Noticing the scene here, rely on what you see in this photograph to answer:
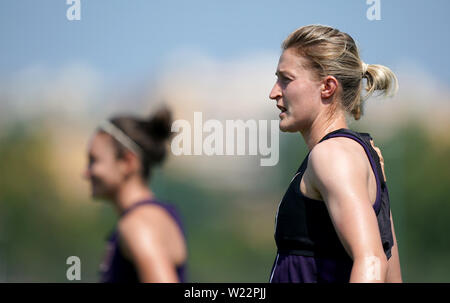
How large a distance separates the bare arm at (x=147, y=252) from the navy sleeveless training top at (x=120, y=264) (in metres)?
0.03

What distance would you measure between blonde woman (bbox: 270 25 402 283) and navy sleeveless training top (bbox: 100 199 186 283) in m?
0.41

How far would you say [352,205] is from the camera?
4.57ft

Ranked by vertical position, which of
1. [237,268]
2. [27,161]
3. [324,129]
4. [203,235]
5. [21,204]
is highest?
[324,129]

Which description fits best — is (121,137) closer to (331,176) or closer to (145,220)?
(145,220)

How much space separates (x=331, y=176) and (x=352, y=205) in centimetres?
10

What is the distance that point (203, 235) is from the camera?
786 cm

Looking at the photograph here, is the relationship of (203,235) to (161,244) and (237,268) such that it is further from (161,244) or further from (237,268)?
(161,244)

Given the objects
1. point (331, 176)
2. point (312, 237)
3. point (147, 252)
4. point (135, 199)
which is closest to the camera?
point (147, 252)

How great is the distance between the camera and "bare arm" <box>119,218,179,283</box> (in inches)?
48.0

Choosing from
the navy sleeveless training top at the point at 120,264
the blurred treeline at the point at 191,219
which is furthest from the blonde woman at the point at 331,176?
the blurred treeline at the point at 191,219

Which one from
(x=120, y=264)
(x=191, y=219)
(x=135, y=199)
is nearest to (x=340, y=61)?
(x=135, y=199)
